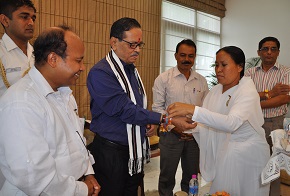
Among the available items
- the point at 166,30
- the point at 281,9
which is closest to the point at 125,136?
the point at 166,30

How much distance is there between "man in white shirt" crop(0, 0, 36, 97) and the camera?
2.25 m

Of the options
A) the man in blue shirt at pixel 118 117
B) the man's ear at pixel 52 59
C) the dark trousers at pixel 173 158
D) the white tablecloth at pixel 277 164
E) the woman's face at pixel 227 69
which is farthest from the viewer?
the dark trousers at pixel 173 158

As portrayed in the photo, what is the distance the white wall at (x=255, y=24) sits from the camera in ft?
21.7

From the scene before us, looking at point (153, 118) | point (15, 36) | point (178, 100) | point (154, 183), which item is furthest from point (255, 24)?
point (15, 36)

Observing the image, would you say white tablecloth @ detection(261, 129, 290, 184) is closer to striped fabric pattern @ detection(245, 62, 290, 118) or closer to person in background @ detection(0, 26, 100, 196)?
person in background @ detection(0, 26, 100, 196)

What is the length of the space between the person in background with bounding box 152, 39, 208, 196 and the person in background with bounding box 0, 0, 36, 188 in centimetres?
150

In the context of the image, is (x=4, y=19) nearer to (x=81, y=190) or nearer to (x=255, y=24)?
(x=81, y=190)

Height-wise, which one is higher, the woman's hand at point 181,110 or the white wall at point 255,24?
the white wall at point 255,24

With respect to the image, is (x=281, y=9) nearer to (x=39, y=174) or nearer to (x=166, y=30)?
(x=166, y=30)

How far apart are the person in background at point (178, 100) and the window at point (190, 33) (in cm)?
267

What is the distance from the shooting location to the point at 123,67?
2264 mm

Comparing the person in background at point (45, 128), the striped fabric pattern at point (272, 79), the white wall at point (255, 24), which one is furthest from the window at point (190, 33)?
the person in background at point (45, 128)

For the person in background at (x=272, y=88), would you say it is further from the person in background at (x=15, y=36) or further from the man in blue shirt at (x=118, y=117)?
the person in background at (x=15, y=36)

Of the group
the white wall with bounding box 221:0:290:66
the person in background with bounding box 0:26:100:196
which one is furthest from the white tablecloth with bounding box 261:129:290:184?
the white wall with bounding box 221:0:290:66
